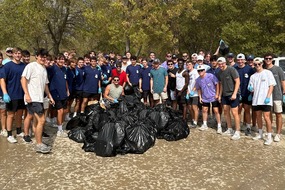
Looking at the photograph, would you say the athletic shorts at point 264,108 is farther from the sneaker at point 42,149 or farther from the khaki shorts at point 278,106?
the sneaker at point 42,149

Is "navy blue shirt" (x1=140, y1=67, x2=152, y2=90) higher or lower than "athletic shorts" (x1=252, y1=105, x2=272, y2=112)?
higher

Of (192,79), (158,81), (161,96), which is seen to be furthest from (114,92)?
(192,79)

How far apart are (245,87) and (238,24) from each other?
1452cm

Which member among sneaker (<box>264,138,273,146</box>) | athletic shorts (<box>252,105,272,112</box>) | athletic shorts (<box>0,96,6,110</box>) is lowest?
sneaker (<box>264,138,273,146</box>)

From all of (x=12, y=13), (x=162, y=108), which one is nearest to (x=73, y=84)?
(x=162, y=108)

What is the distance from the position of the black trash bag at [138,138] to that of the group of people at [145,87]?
1.51 metres

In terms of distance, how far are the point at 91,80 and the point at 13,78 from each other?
2.29 metres

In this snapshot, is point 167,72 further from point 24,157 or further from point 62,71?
point 24,157

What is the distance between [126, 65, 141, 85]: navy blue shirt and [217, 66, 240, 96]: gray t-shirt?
2918 mm

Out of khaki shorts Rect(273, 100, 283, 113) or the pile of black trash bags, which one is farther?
khaki shorts Rect(273, 100, 283, 113)

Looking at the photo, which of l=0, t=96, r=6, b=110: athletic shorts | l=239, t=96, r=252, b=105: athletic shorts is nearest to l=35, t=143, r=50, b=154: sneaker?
l=0, t=96, r=6, b=110: athletic shorts

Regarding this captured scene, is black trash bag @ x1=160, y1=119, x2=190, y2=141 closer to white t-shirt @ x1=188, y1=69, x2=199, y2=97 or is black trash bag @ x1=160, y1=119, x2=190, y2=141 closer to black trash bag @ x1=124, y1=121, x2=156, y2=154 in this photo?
black trash bag @ x1=124, y1=121, x2=156, y2=154

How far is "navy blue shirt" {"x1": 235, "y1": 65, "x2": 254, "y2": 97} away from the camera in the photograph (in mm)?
6750

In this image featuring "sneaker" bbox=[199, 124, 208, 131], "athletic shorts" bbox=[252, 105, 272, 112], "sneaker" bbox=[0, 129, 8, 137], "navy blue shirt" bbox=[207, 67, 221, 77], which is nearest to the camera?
"athletic shorts" bbox=[252, 105, 272, 112]
